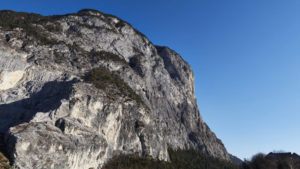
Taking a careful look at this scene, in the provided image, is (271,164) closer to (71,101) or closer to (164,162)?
(164,162)

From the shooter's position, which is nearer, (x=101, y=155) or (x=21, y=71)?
(x=101, y=155)

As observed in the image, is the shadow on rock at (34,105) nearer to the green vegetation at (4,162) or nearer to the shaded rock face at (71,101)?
the shaded rock face at (71,101)

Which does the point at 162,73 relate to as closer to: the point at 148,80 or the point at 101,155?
the point at 148,80

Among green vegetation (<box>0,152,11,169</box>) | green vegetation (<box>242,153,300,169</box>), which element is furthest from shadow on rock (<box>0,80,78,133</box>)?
green vegetation (<box>242,153,300,169</box>)

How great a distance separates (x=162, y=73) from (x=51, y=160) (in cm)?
12729

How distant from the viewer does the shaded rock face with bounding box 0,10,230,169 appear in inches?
1969

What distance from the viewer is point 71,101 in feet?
207

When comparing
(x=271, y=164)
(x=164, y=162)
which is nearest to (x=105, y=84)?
(x=164, y=162)

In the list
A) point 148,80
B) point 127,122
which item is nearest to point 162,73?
point 148,80

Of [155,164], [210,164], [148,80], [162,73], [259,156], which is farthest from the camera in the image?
[162,73]

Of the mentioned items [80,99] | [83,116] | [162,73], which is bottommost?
[83,116]

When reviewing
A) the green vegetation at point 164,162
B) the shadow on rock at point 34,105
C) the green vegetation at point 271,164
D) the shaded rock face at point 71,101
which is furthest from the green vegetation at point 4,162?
the green vegetation at point 271,164

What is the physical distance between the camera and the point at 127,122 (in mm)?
82062

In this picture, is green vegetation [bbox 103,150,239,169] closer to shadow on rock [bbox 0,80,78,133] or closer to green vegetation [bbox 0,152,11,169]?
shadow on rock [bbox 0,80,78,133]
